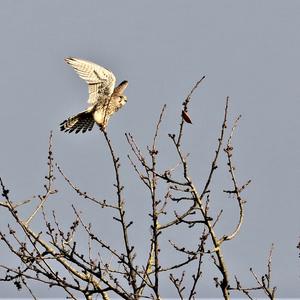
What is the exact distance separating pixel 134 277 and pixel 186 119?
69.3 inches

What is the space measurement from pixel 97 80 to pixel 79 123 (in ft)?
3.58

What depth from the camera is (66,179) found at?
637 cm

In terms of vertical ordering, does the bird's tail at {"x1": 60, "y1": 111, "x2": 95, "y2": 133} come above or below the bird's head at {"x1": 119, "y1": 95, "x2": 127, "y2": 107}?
below

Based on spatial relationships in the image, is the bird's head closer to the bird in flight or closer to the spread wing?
the bird in flight

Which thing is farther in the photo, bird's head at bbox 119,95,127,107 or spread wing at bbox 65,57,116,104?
bird's head at bbox 119,95,127,107

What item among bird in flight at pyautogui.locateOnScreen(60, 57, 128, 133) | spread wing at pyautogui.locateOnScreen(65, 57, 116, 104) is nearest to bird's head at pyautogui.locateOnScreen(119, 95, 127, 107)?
bird in flight at pyautogui.locateOnScreen(60, 57, 128, 133)

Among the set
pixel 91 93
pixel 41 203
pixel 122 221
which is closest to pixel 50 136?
pixel 41 203

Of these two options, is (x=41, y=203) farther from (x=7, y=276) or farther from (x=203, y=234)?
(x=203, y=234)

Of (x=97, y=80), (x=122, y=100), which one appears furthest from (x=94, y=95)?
(x=122, y=100)

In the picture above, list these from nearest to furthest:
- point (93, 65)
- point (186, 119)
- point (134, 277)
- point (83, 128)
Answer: point (186, 119) → point (134, 277) → point (93, 65) → point (83, 128)

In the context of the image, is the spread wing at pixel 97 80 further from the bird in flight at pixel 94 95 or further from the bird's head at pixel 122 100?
the bird's head at pixel 122 100

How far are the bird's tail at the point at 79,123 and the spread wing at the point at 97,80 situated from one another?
0.44 m

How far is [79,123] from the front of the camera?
12.0m

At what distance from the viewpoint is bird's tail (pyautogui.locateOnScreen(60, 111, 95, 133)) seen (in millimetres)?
11836
